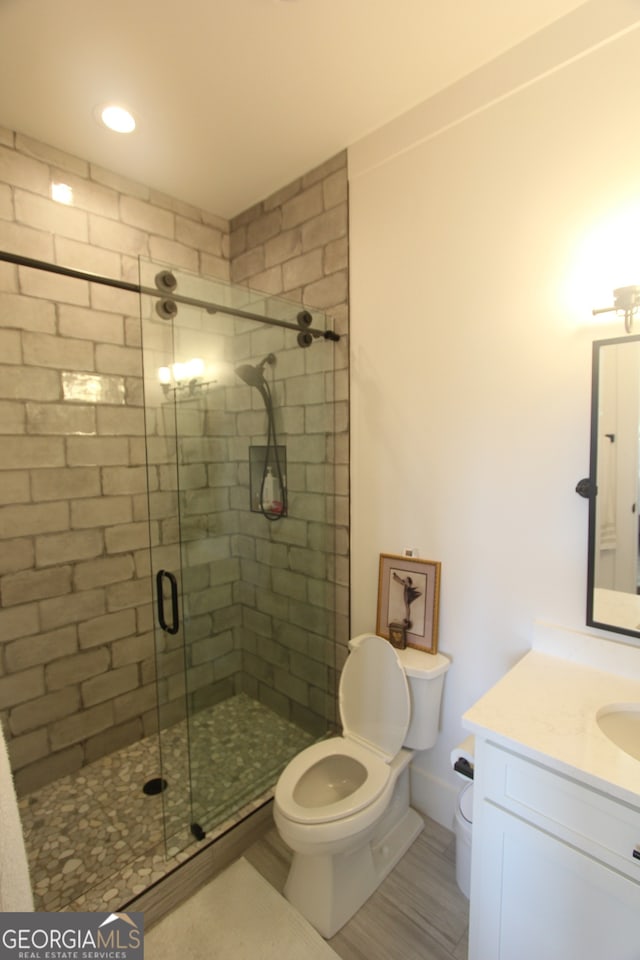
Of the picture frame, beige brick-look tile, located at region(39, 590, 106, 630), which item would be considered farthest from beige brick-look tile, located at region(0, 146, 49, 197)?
the picture frame

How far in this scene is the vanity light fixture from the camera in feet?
4.19

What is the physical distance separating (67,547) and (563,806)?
7.04ft

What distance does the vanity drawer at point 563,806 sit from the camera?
3.07 ft

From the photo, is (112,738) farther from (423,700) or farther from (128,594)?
(423,700)

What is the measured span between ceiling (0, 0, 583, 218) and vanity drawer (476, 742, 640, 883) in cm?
223

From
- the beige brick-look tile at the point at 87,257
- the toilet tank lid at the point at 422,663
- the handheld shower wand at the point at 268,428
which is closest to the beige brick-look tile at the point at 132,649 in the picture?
the handheld shower wand at the point at 268,428

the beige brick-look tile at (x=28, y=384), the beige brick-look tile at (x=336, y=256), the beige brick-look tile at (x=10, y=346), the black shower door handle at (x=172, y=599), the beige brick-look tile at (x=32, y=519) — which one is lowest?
the black shower door handle at (x=172, y=599)

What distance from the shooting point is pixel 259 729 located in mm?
2311

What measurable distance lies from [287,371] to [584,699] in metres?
1.81

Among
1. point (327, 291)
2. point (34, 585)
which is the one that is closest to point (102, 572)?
point (34, 585)

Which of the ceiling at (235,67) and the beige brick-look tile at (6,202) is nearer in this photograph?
the ceiling at (235,67)

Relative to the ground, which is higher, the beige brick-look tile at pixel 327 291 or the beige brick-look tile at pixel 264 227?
the beige brick-look tile at pixel 264 227

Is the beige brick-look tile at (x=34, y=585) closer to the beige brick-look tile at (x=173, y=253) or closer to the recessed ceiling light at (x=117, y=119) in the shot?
Answer: the beige brick-look tile at (x=173, y=253)

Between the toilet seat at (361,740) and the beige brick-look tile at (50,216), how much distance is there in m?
2.36
